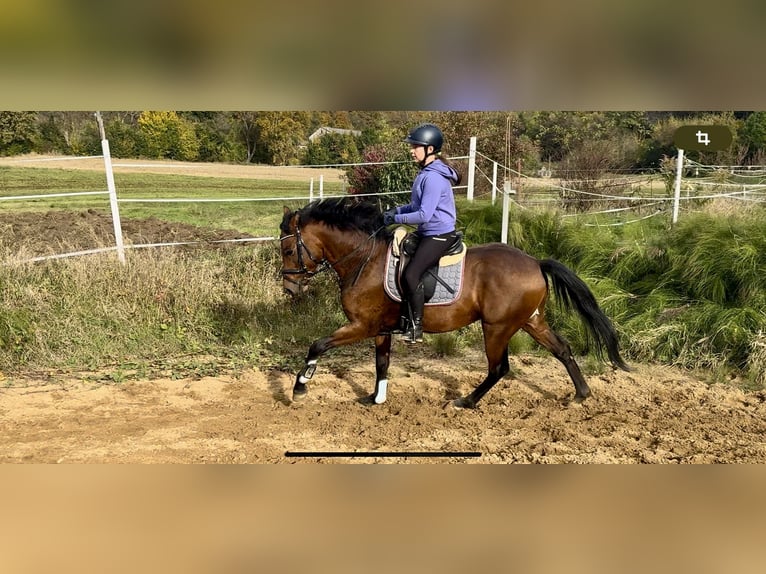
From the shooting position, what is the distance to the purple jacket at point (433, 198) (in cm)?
426

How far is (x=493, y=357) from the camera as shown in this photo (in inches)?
191

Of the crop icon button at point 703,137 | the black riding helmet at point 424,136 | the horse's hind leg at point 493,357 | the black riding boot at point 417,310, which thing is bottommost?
the horse's hind leg at point 493,357

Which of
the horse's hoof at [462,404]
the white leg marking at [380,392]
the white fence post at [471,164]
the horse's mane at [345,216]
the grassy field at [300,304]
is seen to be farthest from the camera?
the white fence post at [471,164]

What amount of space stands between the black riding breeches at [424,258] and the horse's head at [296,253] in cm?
94

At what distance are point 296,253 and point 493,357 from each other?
209 cm

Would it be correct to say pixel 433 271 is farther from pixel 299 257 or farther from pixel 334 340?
pixel 299 257

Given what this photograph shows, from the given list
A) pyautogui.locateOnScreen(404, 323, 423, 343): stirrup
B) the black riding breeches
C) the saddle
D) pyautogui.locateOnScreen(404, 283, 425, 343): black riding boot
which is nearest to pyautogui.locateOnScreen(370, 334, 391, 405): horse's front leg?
pyautogui.locateOnScreen(404, 323, 423, 343): stirrup

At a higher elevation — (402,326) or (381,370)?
(402,326)

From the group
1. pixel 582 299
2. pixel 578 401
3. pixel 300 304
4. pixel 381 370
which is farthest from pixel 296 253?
pixel 578 401

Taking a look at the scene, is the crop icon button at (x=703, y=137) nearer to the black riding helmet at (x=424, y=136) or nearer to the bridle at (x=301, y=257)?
the black riding helmet at (x=424, y=136)

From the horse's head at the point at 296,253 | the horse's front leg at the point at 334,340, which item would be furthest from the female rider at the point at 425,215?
the horse's head at the point at 296,253

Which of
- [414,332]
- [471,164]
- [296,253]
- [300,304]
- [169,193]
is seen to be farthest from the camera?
[169,193]

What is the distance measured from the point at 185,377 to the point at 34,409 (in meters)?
1.40

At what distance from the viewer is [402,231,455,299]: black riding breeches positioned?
4488 millimetres
